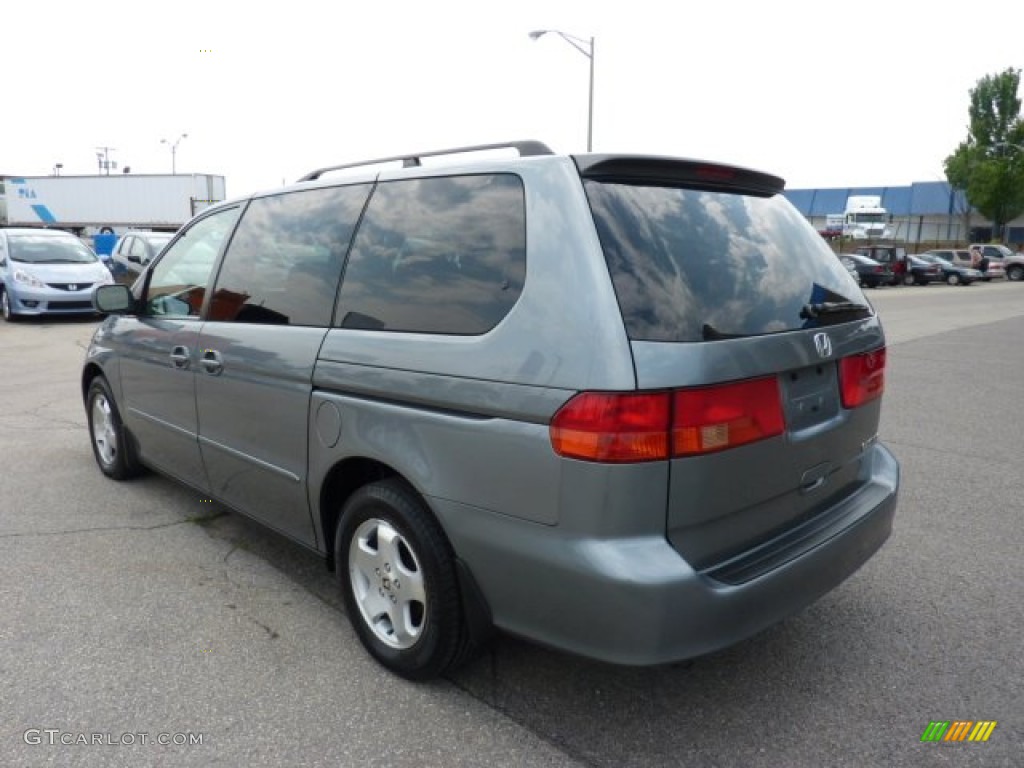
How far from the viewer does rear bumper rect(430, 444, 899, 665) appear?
84.1 inches

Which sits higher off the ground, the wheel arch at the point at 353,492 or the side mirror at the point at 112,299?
the side mirror at the point at 112,299

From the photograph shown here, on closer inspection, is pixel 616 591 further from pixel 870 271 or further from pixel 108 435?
pixel 870 271

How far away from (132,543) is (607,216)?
3110 millimetres

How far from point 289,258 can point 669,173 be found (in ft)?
5.54

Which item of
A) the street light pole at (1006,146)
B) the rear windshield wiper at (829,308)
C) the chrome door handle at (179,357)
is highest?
the street light pole at (1006,146)

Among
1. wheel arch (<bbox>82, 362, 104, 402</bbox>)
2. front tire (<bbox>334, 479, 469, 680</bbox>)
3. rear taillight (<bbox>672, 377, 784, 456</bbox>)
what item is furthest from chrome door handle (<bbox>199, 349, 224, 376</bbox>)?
rear taillight (<bbox>672, 377, 784, 456</bbox>)

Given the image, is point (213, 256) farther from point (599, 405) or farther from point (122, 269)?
point (122, 269)

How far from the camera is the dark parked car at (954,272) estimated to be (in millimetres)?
36219

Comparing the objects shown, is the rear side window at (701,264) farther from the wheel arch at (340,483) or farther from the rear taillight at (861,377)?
the wheel arch at (340,483)

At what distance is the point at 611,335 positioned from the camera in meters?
2.15

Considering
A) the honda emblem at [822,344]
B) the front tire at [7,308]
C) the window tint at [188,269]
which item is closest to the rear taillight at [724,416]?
the honda emblem at [822,344]

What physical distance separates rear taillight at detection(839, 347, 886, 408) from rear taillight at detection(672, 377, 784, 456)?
1.66ft

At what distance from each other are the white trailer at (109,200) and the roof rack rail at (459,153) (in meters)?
29.9

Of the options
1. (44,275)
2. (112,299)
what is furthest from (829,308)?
(44,275)
